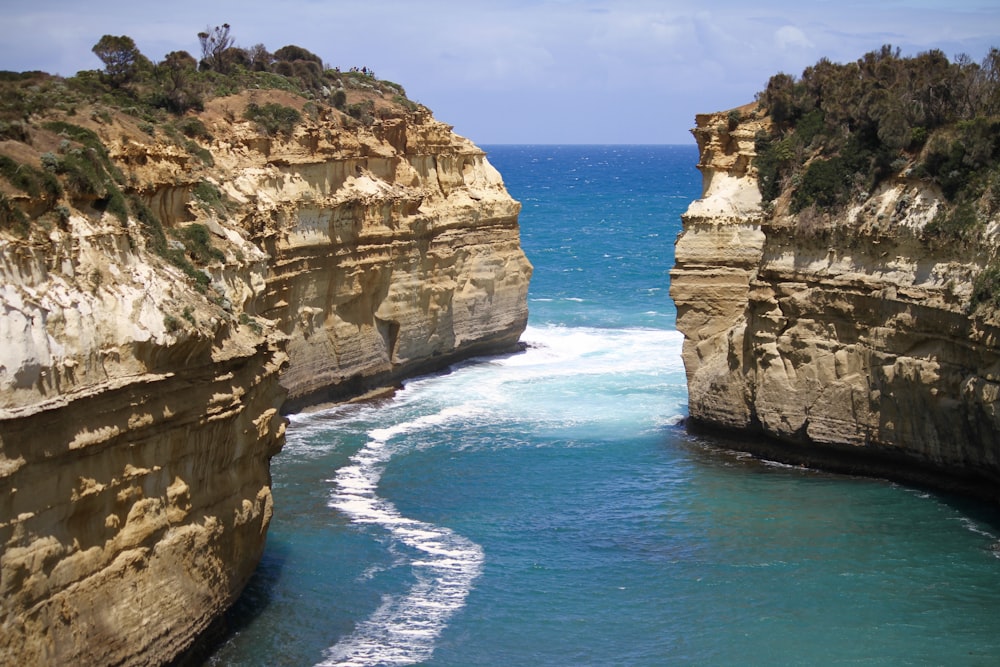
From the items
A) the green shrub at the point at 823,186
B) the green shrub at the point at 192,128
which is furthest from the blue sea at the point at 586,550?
the green shrub at the point at 192,128

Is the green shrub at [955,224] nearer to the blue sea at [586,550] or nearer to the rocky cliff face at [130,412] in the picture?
the blue sea at [586,550]

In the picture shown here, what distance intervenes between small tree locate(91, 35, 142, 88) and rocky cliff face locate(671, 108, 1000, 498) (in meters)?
16.4

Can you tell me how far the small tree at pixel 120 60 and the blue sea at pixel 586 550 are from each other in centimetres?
1100

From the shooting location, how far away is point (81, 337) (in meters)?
17.2

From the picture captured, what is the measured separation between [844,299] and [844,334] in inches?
32.7

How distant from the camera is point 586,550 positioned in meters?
26.0

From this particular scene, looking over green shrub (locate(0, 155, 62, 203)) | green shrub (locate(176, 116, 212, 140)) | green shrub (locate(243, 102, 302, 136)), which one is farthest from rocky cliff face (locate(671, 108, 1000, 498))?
green shrub (locate(0, 155, 62, 203))

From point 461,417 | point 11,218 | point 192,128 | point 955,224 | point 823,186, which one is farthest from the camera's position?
point 461,417

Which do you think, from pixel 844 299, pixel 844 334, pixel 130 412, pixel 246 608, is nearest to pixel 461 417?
pixel 844 334

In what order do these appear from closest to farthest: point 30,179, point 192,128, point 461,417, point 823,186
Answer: point 30,179 < point 823,186 < point 192,128 < point 461,417

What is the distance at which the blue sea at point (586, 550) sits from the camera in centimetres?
2148

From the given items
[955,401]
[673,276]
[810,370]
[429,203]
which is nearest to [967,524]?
[955,401]

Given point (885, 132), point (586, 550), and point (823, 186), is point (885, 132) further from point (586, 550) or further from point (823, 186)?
point (586, 550)

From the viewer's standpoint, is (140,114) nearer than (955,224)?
No
